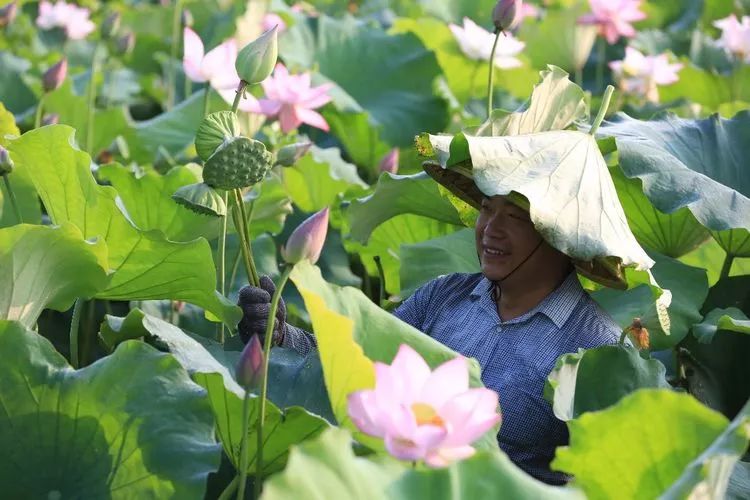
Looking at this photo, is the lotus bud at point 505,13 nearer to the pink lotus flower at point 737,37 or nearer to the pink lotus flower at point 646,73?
the pink lotus flower at point 646,73

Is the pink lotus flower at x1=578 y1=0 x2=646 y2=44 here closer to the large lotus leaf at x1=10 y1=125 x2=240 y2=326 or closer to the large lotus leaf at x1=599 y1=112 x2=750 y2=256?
the large lotus leaf at x1=599 y1=112 x2=750 y2=256

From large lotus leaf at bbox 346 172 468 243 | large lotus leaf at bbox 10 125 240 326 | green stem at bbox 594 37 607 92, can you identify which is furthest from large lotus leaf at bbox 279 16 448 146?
large lotus leaf at bbox 10 125 240 326

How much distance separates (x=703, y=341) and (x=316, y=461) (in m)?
1.06

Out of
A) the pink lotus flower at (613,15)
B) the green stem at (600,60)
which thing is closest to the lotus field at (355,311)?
the pink lotus flower at (613,15)

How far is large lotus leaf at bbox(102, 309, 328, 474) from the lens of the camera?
5.41 feet

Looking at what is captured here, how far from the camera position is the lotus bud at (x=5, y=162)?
2.01 metres

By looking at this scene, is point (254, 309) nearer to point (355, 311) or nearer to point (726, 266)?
point (355, 311)

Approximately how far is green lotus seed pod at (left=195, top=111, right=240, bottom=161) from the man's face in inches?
14.2

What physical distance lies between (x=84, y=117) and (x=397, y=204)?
1281 millimetres

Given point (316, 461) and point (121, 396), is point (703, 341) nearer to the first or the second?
point (121, 396)

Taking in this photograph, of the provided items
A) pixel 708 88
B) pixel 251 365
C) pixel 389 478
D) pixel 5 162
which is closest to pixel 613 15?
pixel 708 88

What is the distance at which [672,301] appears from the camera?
2.27 metres

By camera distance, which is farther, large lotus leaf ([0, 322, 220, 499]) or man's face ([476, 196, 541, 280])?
man's face ([476, 196, 541, 280])

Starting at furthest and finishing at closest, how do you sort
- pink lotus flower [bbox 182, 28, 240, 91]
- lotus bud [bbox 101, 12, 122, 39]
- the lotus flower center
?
lotus bud [bbox 101, 12, 122, 39]
pink lotus flower [bbox 182, 28, 240, 91]
the lotus flower center
